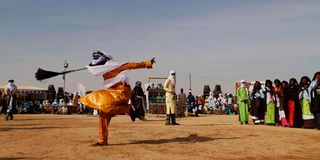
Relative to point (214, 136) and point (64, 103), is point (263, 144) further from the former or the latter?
point (64, 103)

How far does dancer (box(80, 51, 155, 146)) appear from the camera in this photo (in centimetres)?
836

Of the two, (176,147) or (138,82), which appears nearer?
(176,147)

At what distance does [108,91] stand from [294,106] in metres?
9.09

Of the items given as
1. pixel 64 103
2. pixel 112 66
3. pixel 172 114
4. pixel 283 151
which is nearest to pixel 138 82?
pixel 172 114

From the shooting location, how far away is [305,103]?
1483 centimetres

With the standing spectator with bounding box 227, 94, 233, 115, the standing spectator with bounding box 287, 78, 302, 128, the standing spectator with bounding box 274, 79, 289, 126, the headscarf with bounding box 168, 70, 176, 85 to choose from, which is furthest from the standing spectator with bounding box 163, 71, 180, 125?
the standing spectator with bounding box 227, 94, 233, 115

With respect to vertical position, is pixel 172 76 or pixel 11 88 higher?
pixel 172 76

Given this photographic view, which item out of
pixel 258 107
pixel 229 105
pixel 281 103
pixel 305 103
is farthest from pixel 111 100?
pixel 229 105

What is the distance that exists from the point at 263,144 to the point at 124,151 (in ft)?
10.4

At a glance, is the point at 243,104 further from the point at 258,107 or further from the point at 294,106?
the point at 294,106

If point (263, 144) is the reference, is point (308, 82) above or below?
above

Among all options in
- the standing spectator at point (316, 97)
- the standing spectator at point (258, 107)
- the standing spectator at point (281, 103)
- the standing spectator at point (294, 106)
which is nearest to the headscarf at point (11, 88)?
the standing spectator at point (258, 107)

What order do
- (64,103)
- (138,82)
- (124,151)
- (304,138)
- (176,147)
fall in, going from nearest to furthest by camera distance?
(124,151), (176,147), (304,138), (138,82), (64,103)

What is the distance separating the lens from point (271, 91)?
16.3 meters
